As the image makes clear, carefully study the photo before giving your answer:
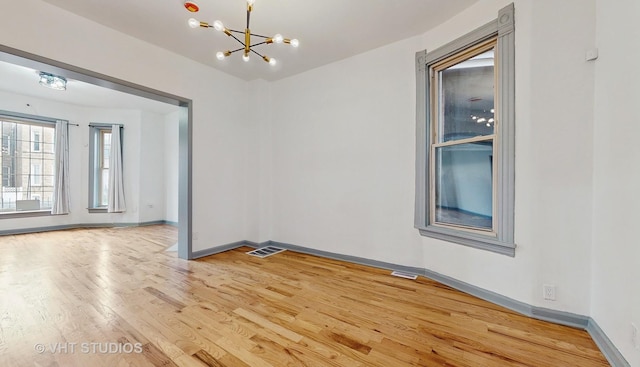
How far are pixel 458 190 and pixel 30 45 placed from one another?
4.59 metres

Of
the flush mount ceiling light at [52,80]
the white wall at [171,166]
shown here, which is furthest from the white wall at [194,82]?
the white wall at [171,166]

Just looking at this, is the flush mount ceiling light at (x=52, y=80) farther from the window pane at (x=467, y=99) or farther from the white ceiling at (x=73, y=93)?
the window pane at (x=467, y=99)

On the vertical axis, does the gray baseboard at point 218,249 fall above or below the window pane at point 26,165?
below

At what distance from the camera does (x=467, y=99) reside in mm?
2713

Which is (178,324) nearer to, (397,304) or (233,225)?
(397,304)

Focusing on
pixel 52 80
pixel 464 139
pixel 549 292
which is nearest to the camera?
pixel 549 292

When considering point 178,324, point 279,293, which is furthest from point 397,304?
point 178,324

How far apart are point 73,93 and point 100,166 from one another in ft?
6.40

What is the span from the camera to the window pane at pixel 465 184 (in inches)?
100

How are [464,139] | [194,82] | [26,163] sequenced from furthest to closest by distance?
[26,163] → [194,82] → [464,139]

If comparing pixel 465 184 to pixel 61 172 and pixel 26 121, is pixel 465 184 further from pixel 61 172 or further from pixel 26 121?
pixel 26 121

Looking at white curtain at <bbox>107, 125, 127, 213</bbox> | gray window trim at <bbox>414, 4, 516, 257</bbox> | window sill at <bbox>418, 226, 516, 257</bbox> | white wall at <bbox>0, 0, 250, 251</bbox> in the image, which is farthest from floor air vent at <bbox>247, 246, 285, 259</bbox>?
white curtain at <bbox>107, 125, 127, 213</bbox>

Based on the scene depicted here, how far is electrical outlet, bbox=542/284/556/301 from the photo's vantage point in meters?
2.04

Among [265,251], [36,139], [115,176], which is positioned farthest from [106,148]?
[265,251]
